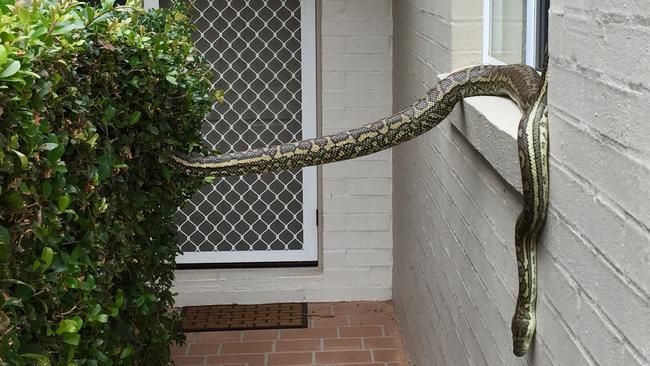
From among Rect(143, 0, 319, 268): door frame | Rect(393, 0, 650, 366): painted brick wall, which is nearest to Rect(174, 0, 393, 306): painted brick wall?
Rect(143, 0, 319, 268): door frame

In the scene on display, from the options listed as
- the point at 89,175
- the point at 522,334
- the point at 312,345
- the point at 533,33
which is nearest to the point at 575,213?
the point at 522,334

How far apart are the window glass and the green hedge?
4.87 feet

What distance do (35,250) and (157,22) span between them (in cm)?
230

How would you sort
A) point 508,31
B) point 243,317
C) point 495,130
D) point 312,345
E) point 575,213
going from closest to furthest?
point 575,213 < point 495,130 < point 508,31 < point 312,345 < point 243,317

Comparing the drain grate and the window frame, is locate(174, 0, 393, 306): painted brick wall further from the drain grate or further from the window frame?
the window frame

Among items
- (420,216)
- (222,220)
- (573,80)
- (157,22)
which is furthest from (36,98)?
(222,220)

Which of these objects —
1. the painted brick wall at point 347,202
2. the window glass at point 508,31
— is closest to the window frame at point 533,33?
the window glass at point 508,31

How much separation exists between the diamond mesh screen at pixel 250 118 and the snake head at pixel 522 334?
4.78m

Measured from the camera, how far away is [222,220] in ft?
25.3

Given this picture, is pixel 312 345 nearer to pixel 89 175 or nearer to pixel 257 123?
pixel 257 123

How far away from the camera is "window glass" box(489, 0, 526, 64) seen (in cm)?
396

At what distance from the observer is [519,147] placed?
2750mm

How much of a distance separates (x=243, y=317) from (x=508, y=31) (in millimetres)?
3845

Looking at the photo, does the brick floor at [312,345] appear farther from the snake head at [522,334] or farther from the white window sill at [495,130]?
the snake head at [522,334]
